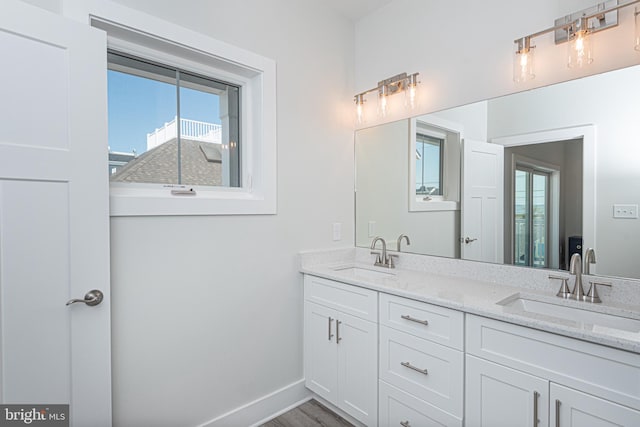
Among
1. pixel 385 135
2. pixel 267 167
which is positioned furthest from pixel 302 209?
pixel 385 135

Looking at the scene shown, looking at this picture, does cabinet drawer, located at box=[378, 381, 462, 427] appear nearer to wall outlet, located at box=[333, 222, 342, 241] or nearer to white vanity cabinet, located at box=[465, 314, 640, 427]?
white vanity cabinet, located at box=[465, 314, 640, 427]

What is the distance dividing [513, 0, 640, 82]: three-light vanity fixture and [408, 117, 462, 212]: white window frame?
49cm

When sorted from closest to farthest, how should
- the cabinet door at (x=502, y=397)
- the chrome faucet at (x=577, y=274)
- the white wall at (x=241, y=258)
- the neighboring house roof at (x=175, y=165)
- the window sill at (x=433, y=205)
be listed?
1. the cabinet door at (x=502, y=397)
2. the chrome faucet at (x=577, y=274)
3. the white wall at (x=241, y=258)
4. the neighboring house roof at (x=175, y=165)
5. the window sill at (x=433, y=205)

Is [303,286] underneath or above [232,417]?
above

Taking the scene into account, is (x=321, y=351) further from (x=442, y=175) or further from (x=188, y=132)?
(x=188, y=132)

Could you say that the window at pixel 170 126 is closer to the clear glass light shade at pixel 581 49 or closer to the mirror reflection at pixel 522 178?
the mirror reflection at pixel 522 178

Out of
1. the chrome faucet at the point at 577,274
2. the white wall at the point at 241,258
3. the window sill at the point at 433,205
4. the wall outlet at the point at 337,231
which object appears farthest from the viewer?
the wall outlet at the point at 337,231

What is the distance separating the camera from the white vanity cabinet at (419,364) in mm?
1430

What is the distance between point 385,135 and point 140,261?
1.75 m

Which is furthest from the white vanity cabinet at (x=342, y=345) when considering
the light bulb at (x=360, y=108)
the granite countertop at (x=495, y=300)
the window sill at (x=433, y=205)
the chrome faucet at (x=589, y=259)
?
the light bulb at (x=360, y=108)

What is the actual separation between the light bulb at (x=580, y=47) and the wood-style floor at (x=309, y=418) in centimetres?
223

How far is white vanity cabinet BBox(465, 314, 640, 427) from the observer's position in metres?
1.05

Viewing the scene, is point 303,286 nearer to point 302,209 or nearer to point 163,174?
point 302,209

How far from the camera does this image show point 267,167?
204 cm
